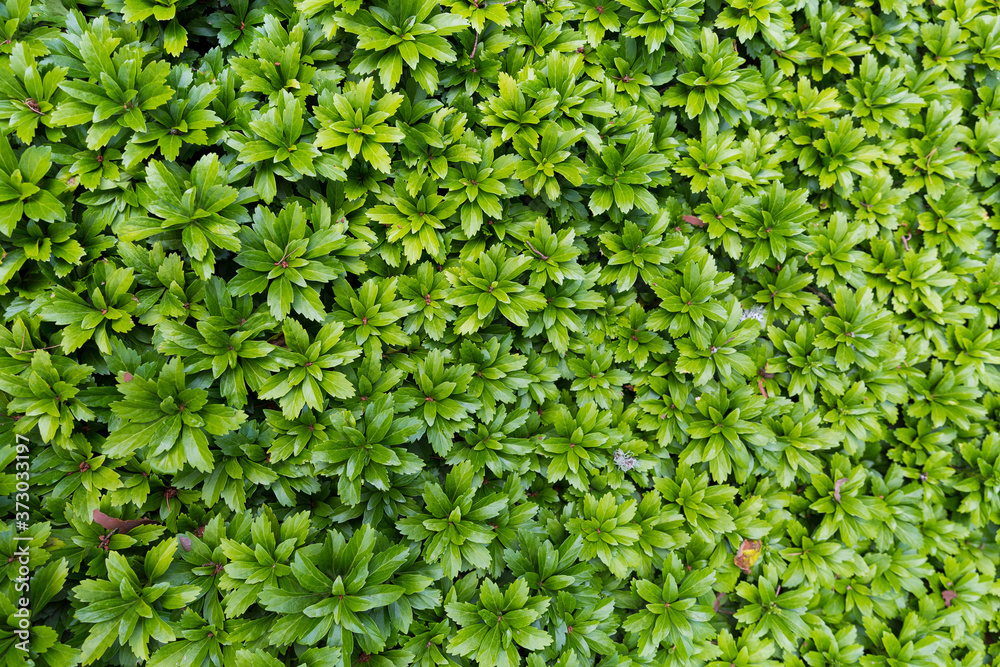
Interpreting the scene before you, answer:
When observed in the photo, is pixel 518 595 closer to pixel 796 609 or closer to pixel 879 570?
pixel 796 609

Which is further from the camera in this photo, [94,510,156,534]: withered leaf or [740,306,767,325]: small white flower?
[740,306,767,325]: small white flower

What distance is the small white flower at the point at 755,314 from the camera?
9.16 ft

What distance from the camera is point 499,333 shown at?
2473 millimetres

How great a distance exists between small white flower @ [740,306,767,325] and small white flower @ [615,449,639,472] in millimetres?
949

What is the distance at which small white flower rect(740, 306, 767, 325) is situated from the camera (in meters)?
2.79

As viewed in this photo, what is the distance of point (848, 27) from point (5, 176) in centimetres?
385

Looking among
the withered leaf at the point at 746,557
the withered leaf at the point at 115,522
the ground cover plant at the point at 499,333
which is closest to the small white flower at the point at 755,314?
the ground cover plant at the point at 499,333

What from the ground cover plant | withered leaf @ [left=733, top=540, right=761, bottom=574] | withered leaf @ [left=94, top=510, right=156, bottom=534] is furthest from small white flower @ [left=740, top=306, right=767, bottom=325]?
withered leaf @ [left=94, top=510, right=156, bottom=534]

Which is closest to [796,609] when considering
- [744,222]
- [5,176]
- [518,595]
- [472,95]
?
[518,595]

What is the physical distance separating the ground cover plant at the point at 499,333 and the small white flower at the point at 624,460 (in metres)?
0.02

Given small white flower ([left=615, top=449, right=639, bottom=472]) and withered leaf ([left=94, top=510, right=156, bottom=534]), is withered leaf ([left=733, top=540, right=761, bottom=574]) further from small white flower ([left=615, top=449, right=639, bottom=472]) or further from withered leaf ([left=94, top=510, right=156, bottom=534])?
withered leaf ([left=94, top=510, right=156, bottom=534])

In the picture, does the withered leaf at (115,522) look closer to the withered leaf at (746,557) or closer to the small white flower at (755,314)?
the withered leaf at (746,557)

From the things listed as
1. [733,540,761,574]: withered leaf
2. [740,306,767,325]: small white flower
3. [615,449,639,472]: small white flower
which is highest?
[740,306,767,325]: small white flower

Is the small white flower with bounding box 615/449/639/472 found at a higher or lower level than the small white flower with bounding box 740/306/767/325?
lower
